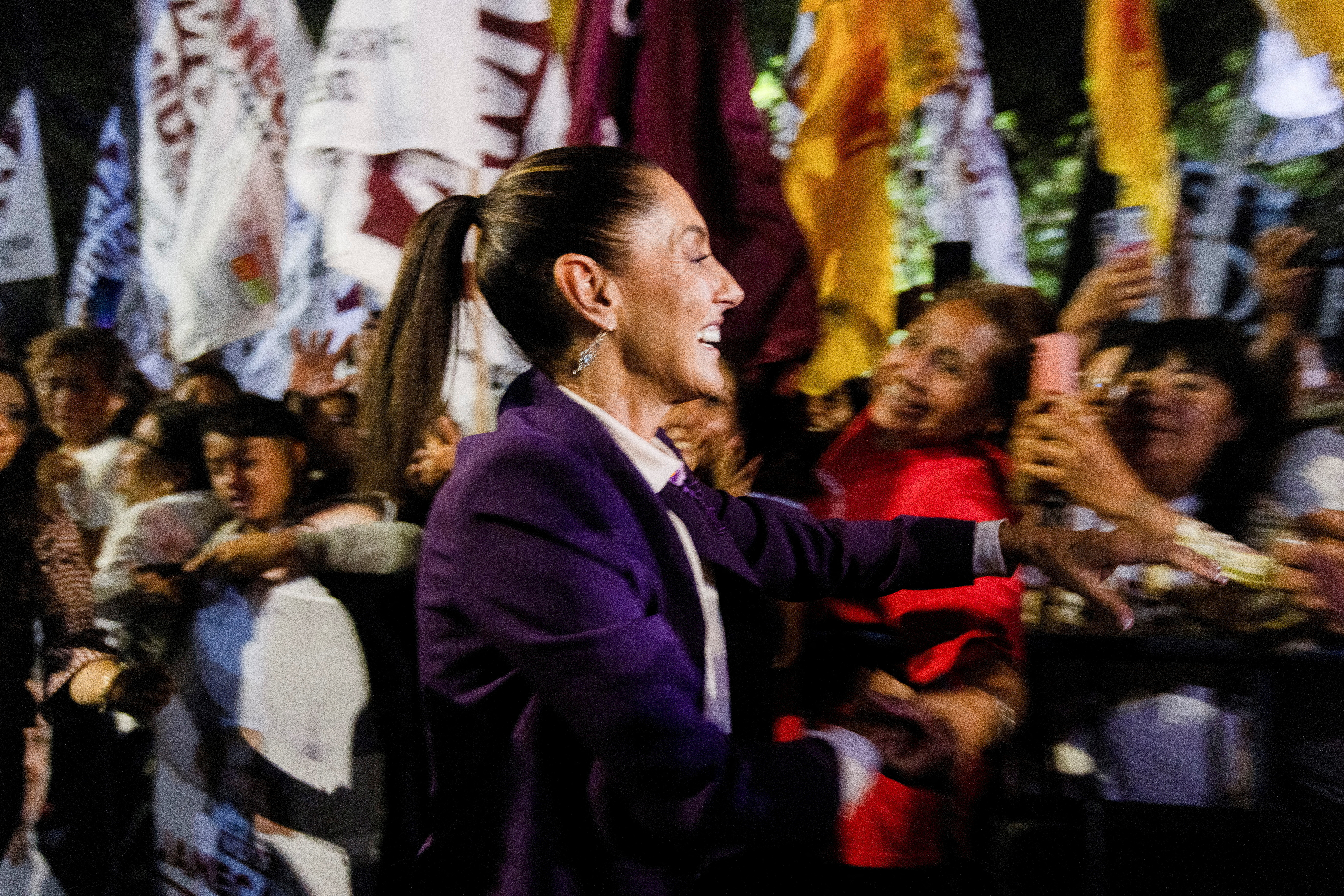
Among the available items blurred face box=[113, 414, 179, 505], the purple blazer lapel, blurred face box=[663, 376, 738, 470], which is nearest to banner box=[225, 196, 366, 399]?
blurred face box=[113, 414, 179, 505]

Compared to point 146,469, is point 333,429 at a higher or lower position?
higher

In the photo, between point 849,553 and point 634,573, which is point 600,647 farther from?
point 849,553

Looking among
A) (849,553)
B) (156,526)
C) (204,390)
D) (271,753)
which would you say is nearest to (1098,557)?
(849,553)

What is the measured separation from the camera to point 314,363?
10.2 feet

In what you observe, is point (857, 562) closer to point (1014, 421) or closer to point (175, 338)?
point (1014, 421)

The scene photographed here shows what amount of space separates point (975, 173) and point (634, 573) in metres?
1.71

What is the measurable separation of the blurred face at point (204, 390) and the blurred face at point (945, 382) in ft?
8.54

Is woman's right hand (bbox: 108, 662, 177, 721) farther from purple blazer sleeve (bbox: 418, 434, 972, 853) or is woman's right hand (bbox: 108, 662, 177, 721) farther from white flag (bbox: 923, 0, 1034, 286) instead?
white flag (bbox: 923, 0, 1034, 286)

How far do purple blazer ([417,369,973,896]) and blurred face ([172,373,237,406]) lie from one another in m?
2.46

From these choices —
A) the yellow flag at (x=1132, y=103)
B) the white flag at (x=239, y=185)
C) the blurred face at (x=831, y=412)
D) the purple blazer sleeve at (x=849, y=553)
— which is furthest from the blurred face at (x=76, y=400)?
the yellow flag at (x=1132, y=103)

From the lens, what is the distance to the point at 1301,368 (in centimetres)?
188

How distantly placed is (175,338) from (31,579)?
0.96m

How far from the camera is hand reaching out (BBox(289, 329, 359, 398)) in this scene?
3092 mm

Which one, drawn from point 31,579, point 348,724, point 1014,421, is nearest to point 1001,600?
point 1014,421
